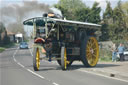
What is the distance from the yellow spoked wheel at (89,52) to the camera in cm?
1809

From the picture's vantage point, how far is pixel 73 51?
17891 millimetres

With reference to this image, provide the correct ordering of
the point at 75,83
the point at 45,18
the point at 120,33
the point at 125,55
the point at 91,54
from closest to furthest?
1. the point at 75,83
2. the point at 45,18
3. the point at 91,54
4. the point at 125,55
5. the point at 120,33

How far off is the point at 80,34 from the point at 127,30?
89.3ft

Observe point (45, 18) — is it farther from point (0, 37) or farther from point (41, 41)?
point (0, 37)

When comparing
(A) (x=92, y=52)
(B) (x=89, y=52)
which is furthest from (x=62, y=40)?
(A) (x=92, y=52)

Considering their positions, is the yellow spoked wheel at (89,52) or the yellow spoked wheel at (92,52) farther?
the yellow spoked wheel at (92,52)

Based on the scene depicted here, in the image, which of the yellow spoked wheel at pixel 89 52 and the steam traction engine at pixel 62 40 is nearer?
the steam traction engine at pixel 62 40

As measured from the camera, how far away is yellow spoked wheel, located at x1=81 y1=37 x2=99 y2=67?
712 inches

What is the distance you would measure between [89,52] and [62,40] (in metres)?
2.39

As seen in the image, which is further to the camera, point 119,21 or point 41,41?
point 119,21

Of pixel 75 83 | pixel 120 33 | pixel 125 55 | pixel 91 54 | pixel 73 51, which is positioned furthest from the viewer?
pixel 120 33

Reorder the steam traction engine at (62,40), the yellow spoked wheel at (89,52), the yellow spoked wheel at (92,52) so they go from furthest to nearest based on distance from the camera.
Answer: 1. the yellow spoked wheel at (92,52)
2. the yellow spoked wheel at (89,52)
3. the steam traction engine at (62,40)

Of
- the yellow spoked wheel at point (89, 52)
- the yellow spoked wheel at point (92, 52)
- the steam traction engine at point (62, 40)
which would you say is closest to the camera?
the steam traction engine at point (62, 40)

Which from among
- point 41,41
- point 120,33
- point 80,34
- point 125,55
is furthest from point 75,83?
point 120,33
